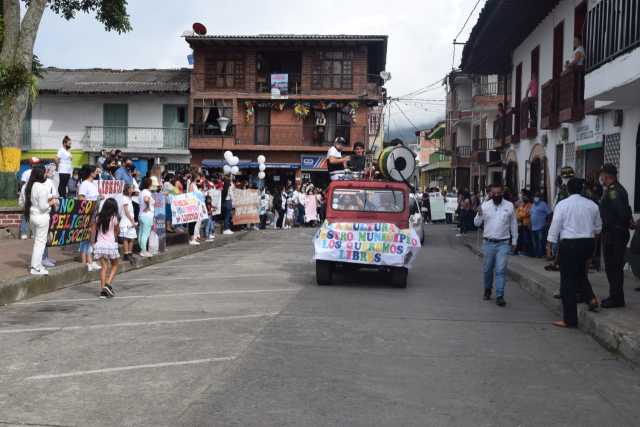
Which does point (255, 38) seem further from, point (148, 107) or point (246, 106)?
point (148, 107)

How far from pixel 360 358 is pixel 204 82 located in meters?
40.5

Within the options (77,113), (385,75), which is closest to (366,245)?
(385,75)

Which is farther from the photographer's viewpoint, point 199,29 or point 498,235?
point 199,29

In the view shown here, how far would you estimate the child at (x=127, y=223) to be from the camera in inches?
547

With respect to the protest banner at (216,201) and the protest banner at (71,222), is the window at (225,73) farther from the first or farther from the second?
the protest banner at (71,222)

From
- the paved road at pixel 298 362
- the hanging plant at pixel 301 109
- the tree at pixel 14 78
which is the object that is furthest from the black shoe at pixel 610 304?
the hanging plant at pixel 301 109

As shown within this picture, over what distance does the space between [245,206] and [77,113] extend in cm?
2279

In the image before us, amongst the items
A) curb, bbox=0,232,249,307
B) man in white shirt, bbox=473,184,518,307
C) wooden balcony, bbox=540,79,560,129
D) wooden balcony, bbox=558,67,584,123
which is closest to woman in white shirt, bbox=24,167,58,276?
curb, bbox=0,232,249,307

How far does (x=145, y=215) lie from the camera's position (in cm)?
1554

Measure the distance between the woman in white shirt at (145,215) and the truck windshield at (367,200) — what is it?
4086 millimetres

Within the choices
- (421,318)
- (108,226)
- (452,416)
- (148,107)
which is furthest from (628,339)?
(148,107)

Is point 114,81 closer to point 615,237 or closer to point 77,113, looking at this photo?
point 77,113

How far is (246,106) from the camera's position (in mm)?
45406

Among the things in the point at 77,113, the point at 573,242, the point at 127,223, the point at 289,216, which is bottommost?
the point at 289,216
